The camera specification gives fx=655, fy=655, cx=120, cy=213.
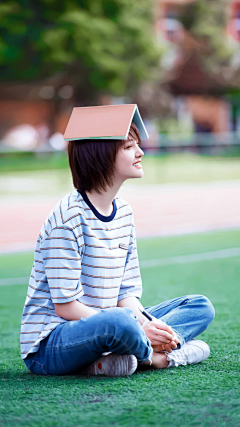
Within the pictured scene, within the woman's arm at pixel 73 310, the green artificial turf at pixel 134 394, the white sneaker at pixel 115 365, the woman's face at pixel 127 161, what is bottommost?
the green artificial turf at pixel 134 394

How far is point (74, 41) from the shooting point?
72.2ft

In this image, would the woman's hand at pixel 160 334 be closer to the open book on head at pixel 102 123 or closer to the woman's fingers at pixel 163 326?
the woman's fingers at pixel 163 326

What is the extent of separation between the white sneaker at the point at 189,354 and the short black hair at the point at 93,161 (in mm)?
859

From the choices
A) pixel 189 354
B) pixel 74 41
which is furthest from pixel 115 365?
pixel 74 41

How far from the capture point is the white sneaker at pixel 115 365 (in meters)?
2.86

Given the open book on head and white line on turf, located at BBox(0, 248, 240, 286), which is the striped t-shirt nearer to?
the open book on head

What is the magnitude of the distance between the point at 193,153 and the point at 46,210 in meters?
7.07

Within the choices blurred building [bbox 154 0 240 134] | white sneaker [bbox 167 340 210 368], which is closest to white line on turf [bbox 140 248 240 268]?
white sneaker [bbox 167 340 210 368]

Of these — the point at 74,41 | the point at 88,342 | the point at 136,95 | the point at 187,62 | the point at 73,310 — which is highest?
the point at 187,62

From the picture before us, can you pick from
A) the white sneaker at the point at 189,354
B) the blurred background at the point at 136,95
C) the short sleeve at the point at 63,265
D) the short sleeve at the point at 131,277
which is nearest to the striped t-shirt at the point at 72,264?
the short sleeve at the point at 63,265

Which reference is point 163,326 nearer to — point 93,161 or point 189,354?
point 189,354

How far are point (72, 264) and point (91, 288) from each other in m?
0.18

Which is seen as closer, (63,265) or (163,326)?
(63,265)

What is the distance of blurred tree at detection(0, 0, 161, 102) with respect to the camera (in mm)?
21688
